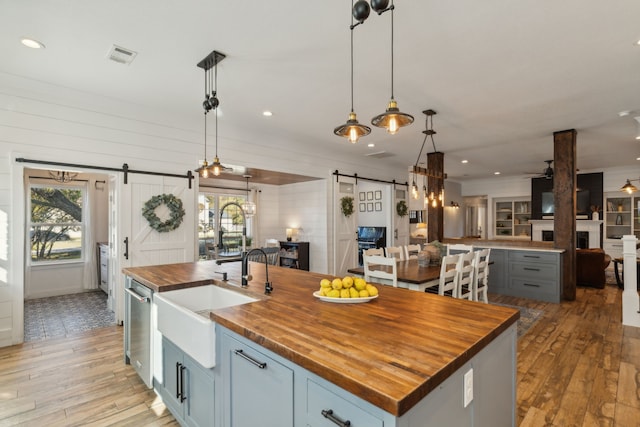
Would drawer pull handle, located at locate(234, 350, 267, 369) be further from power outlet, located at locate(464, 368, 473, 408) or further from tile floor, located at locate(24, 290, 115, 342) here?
tile floor, located at locate(24, 290, 115, 342)

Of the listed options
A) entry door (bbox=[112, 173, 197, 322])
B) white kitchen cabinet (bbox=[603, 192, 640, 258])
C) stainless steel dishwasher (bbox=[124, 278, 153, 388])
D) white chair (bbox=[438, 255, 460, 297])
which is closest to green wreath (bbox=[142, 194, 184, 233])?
entry door (bbox=[112, 173, 197, 322])

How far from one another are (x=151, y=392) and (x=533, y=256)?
589cm

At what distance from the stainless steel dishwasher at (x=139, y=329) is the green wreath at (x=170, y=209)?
162cm

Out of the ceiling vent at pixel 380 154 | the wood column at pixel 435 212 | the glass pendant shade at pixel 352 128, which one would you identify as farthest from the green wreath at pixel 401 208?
the glass pendant shade at pixel 352 128

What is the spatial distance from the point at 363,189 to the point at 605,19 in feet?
21.8

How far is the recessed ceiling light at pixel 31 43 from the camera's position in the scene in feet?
9.01

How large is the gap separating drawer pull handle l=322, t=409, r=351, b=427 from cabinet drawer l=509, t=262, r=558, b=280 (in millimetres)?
5726

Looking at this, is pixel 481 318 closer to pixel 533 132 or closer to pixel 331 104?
pixel 331 104

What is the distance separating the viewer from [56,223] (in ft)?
19.4

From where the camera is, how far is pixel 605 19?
243 cm

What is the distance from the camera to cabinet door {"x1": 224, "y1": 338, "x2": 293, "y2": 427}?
1.31 metres

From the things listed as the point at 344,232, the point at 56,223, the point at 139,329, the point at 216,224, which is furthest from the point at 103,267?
the point at 344,232

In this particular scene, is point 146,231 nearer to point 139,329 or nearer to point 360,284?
point 139,329

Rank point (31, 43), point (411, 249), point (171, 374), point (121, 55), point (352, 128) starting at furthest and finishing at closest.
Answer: point (411, 249) → point (121, 55) → point (31, 43) → point (352, 128) → point (171, 374)
